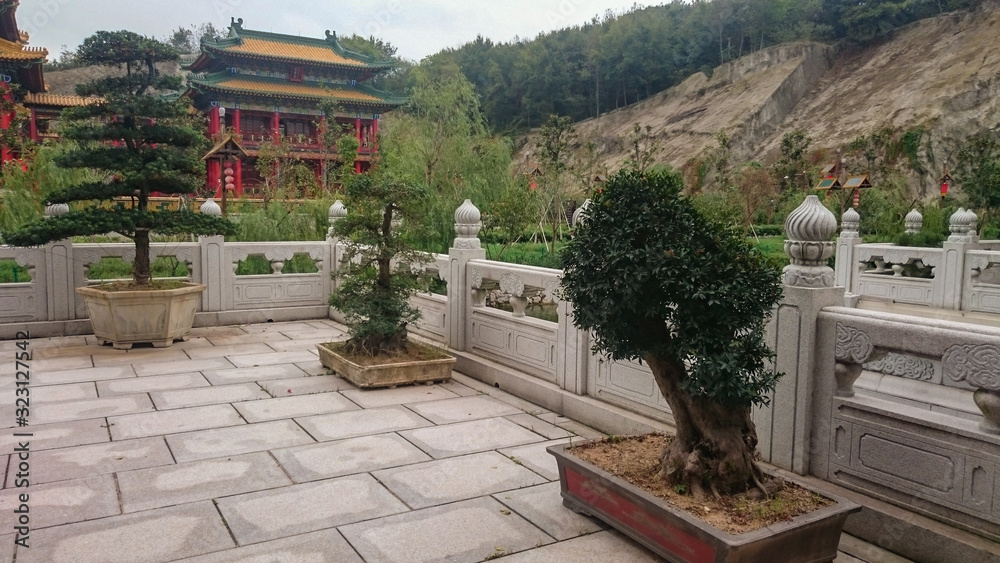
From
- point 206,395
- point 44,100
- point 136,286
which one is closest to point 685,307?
point 206,395

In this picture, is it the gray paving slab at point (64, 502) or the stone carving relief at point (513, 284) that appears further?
the stone carving relief at point (513, 284)

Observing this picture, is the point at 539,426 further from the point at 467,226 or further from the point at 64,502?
the point at 64,502

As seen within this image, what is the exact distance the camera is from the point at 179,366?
5.64 metres

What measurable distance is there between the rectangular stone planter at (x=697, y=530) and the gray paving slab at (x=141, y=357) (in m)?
Result: 4.27

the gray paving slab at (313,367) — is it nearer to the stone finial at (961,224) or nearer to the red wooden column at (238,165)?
the stone finial at (961,224)

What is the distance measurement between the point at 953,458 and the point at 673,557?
101cm

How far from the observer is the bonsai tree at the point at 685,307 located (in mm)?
2506

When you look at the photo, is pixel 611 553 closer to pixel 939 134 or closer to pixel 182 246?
pixel 182 246

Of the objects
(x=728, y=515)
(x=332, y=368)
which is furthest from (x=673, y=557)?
(x=332, y=368)

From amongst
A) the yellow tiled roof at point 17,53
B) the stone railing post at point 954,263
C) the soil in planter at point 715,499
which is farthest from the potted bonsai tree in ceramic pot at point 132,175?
the yellow tiled roof at point 17,53

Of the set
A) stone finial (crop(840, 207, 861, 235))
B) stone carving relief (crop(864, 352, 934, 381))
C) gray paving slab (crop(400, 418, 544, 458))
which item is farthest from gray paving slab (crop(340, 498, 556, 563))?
stone finial (crop(840, 207, 861, 235))

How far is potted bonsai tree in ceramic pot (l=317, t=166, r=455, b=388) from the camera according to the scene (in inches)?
204

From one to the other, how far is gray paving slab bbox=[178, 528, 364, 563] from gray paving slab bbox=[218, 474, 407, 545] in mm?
68

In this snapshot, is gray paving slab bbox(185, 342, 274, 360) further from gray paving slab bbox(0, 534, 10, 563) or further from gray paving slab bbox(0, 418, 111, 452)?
gray paving slab bbox(0, 534, 10, 563)
